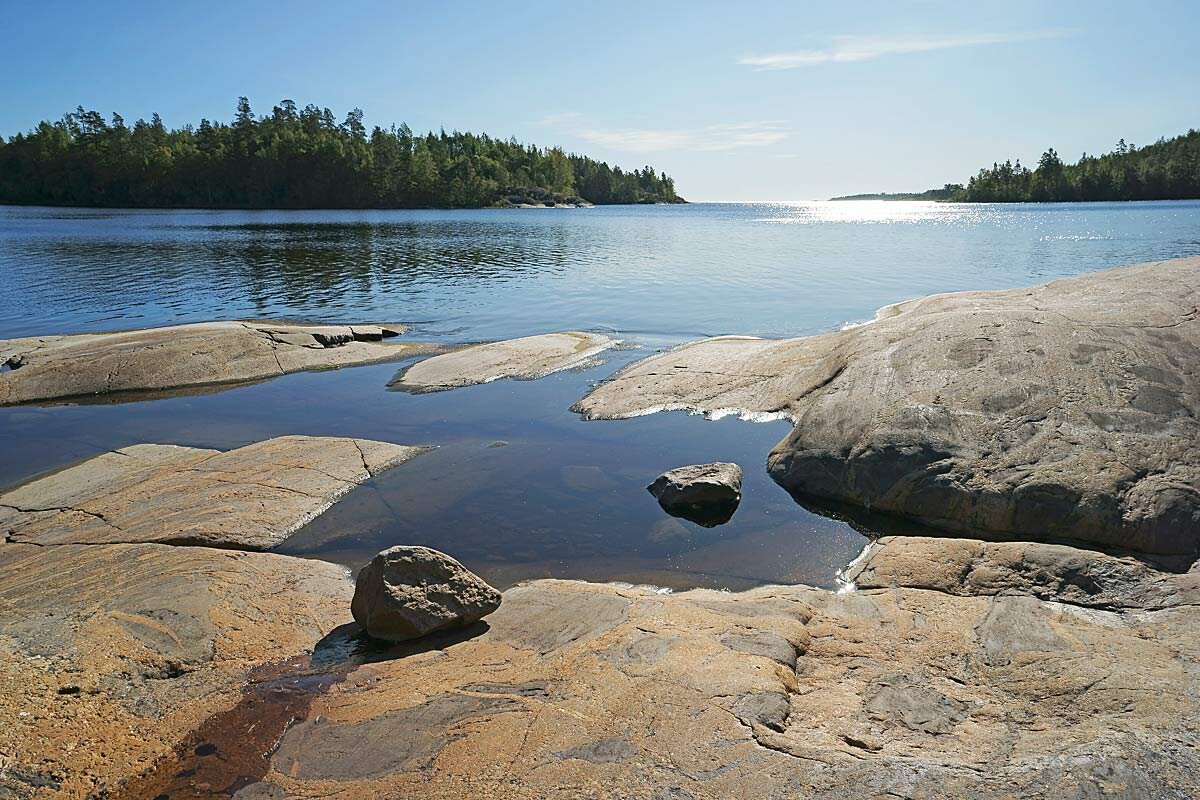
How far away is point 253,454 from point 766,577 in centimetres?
717

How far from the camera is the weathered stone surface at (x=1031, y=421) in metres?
7.12

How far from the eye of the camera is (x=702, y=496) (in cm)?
873

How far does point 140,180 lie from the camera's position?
402ft

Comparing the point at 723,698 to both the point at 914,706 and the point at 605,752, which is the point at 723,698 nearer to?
the point at 605,752

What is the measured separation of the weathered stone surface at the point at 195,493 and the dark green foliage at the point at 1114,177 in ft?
547

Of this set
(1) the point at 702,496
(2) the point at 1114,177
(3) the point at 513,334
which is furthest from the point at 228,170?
(2) the point at 1114,177

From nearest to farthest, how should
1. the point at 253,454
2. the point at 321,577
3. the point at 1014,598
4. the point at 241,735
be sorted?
the point at 241,735, the point at 1014,598, the point at 321,577, the point at 253,454

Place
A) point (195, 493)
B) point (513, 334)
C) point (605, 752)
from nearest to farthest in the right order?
1. point (605, 752)
2. point (195, 493)
3. point (513, 334)

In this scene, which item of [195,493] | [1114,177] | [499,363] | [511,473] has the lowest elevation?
[511,473]

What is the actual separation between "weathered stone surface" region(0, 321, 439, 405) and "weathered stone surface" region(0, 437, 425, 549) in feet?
17.8

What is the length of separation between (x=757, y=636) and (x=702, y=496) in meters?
3.62

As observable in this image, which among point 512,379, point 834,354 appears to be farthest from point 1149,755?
point 512,379

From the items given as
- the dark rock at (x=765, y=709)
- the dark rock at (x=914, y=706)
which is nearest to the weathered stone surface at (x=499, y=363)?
the dark rock at (x=765, y=709)

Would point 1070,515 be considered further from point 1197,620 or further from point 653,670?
point 653,670
